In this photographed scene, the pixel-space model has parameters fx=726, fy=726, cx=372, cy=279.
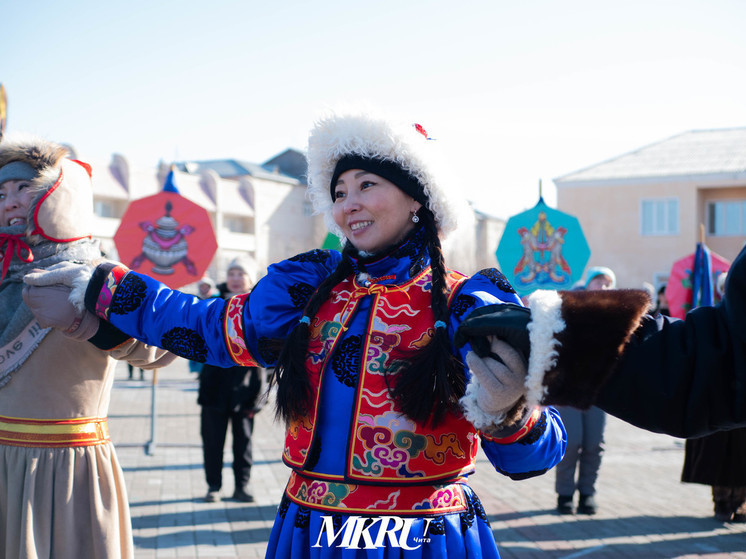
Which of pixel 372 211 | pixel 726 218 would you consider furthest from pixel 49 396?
pixel 726 218

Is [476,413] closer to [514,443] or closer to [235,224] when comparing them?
[514,443]

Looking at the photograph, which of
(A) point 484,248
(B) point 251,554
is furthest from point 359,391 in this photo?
(A) point 484,248

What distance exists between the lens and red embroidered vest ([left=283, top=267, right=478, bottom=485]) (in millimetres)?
2078

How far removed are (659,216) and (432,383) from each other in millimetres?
29504

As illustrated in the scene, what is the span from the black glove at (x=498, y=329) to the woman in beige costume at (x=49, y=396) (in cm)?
160

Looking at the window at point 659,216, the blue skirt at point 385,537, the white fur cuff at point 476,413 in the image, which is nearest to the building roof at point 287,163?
the window at point 659,216

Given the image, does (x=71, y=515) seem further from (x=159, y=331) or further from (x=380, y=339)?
(x=380, y=339)

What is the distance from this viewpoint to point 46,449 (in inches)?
114

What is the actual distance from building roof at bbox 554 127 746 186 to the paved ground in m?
21.7

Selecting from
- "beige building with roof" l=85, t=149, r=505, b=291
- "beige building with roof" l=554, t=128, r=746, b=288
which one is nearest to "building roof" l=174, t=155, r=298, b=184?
"beige building with roof" l=85, t=149, r=505, b=291

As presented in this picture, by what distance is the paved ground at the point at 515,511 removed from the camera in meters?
5.16

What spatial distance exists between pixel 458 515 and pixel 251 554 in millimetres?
3194

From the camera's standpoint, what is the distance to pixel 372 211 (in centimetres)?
235

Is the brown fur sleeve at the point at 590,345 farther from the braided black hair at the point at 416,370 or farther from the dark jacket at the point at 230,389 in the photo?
the dark jacket at the point at 230,389
